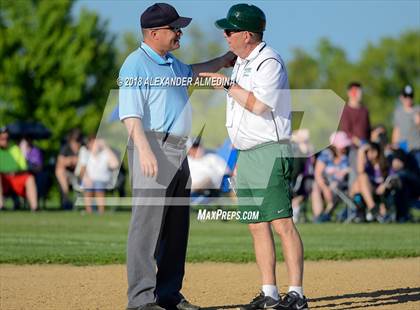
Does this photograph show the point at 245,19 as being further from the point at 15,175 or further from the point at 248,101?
the point at 15,175

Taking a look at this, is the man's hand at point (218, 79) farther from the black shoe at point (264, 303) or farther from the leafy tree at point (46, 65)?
the leafy tree at point (46, 65)

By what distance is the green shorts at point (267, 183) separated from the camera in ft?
24.4

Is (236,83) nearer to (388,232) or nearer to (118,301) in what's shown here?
(118,301)

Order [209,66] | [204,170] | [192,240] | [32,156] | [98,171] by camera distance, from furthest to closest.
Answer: [32,156] < [98,171] < [204,170] < [192,240] < [209,66]

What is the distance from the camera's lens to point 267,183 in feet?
24.6

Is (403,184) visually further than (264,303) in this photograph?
Yes

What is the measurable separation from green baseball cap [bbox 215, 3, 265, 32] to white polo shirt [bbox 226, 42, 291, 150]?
0.61 feet

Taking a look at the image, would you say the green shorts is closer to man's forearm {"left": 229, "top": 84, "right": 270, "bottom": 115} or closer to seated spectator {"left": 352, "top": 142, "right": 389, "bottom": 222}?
man's forearm {"left": 229, "top": 84, "right": 270, "bottom": 115}

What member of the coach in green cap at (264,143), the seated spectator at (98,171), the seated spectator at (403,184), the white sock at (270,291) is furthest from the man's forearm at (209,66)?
the seated spectator at (98,171)

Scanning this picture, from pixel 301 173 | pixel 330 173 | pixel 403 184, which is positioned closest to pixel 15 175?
pixel 301 173

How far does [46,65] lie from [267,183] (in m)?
43.8

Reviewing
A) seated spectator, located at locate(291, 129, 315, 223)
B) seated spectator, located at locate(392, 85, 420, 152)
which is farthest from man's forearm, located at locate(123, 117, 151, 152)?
seated spectator, located at locate(392, 85, 420, 152)

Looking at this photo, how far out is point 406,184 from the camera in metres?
18.7

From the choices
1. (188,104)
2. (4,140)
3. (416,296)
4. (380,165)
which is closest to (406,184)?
(380,165)
